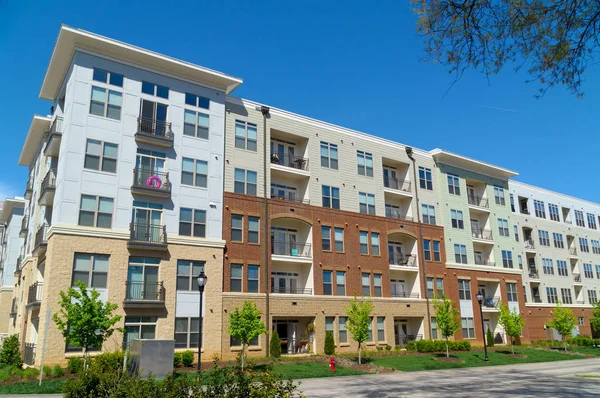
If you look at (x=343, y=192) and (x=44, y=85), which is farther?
(x=343, y=192)

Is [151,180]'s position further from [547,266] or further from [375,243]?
[547,266]

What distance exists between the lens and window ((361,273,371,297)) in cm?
3932

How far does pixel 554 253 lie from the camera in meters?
61.4

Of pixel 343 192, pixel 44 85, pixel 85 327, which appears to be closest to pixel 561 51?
pixel 85 327

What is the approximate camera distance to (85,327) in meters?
22.3

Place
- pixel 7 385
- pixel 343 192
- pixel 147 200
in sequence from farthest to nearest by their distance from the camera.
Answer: pixel 343 192 < pixel 147 200 < pixel 7 385

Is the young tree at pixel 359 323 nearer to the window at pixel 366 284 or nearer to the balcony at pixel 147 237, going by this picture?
the window at pixel 366 284

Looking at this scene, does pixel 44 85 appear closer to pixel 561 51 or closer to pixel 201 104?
pixel 201 104

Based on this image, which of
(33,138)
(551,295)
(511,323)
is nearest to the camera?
(33,138)

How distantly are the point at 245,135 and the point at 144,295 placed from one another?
44.5 feet

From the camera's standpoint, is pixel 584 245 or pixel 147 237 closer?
pixel 147 237

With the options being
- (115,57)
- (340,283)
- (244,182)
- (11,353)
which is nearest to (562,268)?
(340,283)

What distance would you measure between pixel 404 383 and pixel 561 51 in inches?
697

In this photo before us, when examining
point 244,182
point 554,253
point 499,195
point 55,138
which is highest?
point 499,195
